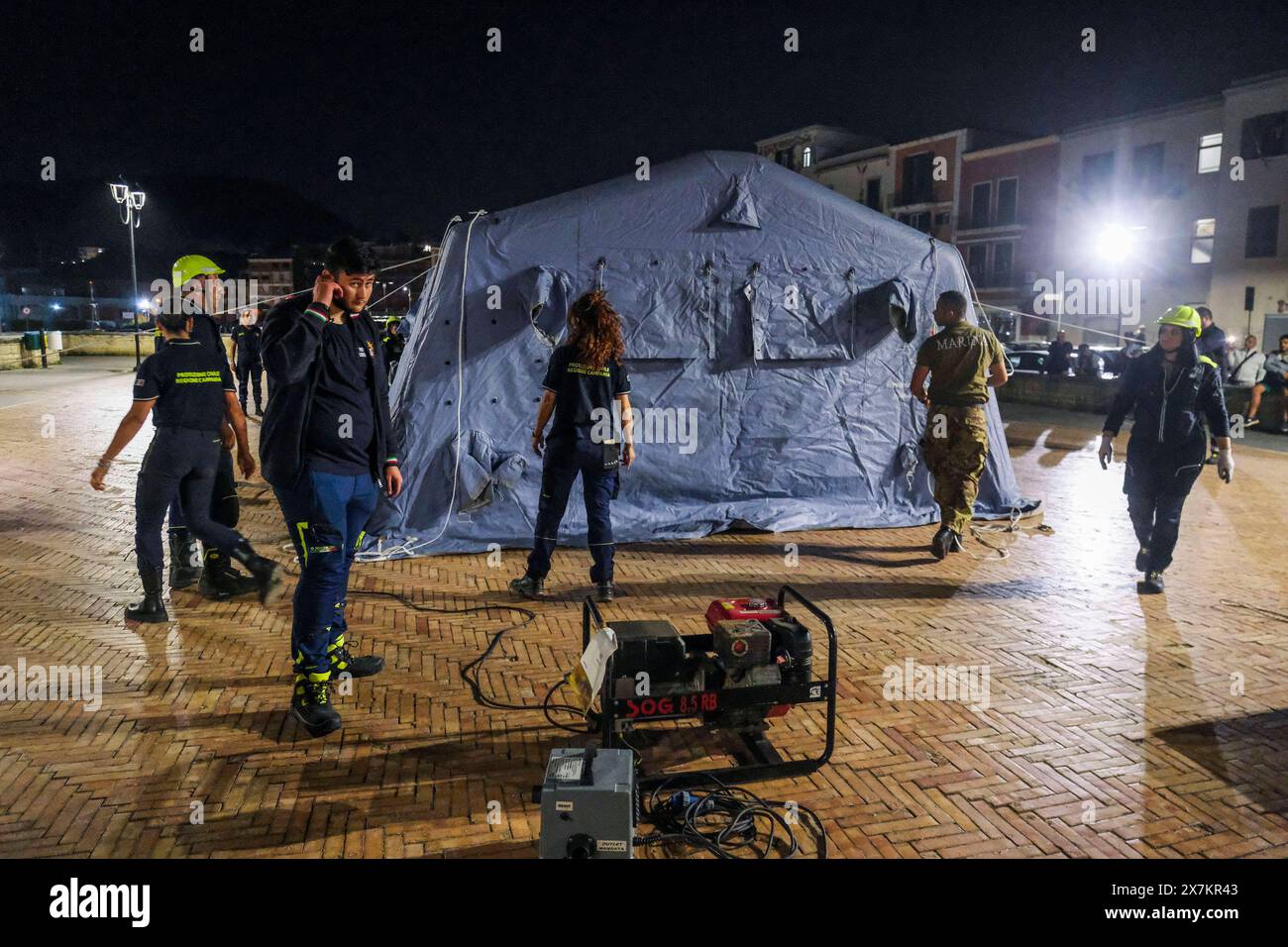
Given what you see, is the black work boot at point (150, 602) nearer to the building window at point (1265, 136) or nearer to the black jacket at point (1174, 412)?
the black jacket at point (1174, 412)

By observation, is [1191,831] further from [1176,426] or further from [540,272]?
[540,272]

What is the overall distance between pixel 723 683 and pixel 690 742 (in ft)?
1.68

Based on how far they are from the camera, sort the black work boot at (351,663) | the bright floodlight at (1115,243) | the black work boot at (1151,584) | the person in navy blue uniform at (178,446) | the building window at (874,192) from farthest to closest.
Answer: the building window at (874,192) → the bright floodlight at (1115,243) → the black work boot at (1151,584) → the person in navy blue uniform at (178,446) → the black work boot at (351,663)

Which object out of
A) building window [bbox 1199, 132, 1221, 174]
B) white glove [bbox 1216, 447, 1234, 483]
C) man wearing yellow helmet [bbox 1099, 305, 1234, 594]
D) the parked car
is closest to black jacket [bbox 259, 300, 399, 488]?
man wearing yellow helmet [bbox 1099, 305, 1234, 594]

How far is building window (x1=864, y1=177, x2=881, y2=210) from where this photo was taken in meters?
40.6

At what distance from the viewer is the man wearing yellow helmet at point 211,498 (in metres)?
5.35

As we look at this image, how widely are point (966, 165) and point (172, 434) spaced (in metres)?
37.0

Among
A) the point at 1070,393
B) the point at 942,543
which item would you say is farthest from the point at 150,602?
the point at 1070,393

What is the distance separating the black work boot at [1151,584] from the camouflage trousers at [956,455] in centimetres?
134

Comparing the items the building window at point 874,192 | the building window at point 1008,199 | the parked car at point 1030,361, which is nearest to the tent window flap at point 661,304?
the parked car at point 1030,361

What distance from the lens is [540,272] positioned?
7.10 m

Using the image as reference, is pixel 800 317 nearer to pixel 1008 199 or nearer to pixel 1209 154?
pixel 1209 154
